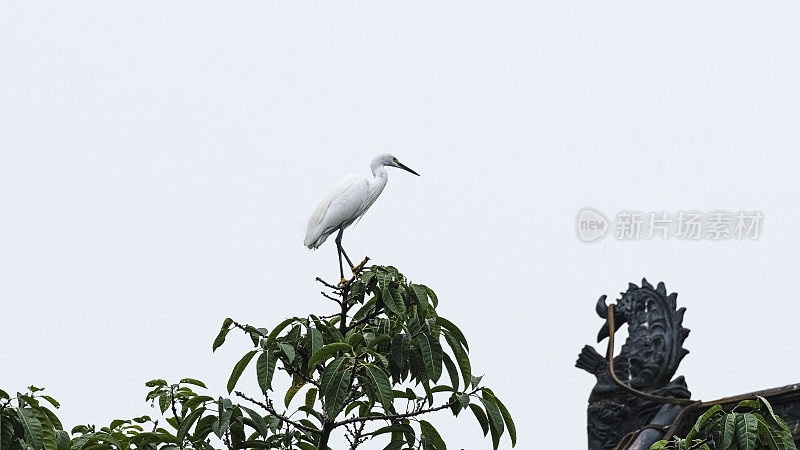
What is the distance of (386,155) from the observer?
952 centimetres

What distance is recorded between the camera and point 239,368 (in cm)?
583

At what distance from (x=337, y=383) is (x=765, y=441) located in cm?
183

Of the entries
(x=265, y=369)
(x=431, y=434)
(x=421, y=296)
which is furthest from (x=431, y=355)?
(x=265, y=369)

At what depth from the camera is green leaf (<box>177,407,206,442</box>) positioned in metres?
5.59

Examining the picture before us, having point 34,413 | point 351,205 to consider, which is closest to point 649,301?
point 351,205

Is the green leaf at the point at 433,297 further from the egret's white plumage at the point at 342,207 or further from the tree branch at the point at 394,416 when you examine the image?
the egret's white plumage at the point at 342,207

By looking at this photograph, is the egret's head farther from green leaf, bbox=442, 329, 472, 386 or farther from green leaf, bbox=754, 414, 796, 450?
green leaf, bbox=754, 414, 796, 450

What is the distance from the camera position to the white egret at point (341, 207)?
897 centimetres

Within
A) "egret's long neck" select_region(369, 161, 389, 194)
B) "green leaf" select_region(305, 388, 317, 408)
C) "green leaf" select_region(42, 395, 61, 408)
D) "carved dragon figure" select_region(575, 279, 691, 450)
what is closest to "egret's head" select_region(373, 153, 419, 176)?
"egret's long neck" select_region(369, 161, 389, 194)

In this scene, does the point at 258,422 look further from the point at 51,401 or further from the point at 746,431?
the point at 746,431

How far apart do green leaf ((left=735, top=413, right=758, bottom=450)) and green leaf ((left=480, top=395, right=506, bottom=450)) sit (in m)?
1.13

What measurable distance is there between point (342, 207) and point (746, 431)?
459 cm

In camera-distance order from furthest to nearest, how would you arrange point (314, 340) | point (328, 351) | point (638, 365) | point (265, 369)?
point (638, 365), point (314, 340), point (265, 369), point (328, 351)

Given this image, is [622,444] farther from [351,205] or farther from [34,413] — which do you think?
[34,413]
